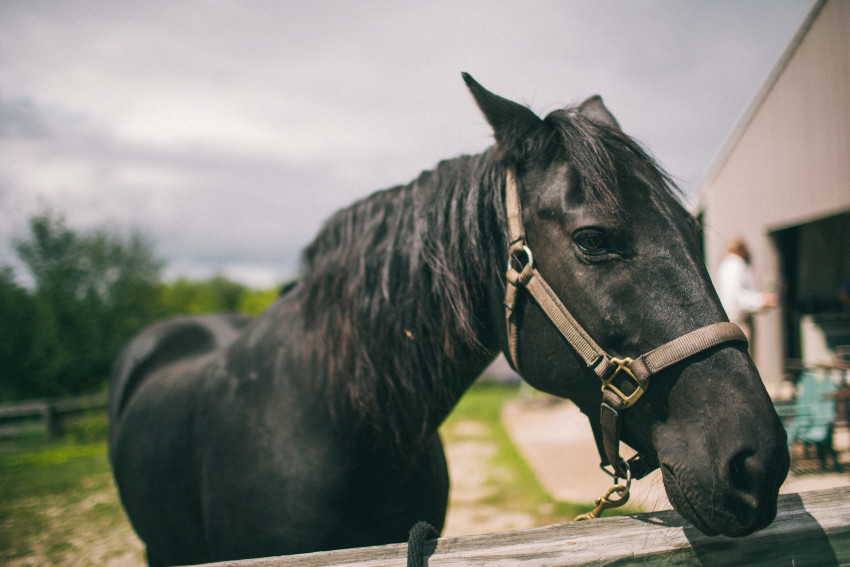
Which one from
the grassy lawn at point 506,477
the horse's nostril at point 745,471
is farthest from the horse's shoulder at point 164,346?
the grassy lawn at point 506,477

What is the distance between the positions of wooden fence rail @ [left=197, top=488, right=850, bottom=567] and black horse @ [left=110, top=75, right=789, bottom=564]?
80mm

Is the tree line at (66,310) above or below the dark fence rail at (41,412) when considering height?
above

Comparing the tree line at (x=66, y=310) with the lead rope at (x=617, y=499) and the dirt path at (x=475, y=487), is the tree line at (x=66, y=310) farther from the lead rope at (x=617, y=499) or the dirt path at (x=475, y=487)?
the lead rope at (x=617, y=499)

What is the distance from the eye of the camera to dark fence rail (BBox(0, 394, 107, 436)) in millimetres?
11469

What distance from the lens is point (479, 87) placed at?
1322 mm

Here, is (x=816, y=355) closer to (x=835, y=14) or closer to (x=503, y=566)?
(x=835, y=14)

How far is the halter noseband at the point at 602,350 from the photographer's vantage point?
1029mm

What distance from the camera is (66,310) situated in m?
13.3

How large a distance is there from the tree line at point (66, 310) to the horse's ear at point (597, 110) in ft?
52.5

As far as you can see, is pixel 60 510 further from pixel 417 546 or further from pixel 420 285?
pixel 417 546

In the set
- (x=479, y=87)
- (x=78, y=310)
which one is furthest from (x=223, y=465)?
(x=78, y=310)

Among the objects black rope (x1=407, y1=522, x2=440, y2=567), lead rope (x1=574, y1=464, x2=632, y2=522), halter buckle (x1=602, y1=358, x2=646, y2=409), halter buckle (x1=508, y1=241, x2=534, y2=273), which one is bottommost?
lead rope (x1=574, y1=464, x2=632, y2=522)

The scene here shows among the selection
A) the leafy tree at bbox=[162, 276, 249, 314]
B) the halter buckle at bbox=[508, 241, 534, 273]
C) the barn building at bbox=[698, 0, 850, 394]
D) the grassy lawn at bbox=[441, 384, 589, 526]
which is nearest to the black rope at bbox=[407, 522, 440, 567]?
the halter buckle at bbox=[508, 241, 534, 273]

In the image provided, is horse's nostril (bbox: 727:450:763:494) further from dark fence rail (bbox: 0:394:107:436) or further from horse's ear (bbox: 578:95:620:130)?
dark fence rail (bbox: 0:394:107:436)
